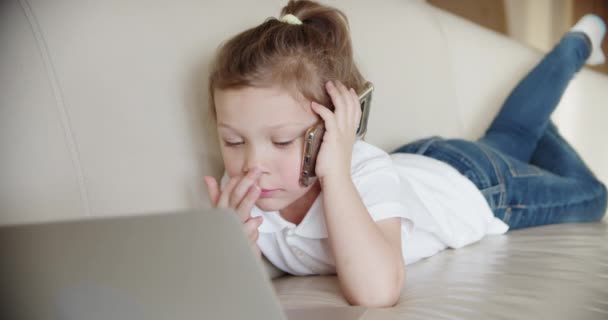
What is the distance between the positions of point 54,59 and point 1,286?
0.46 metres

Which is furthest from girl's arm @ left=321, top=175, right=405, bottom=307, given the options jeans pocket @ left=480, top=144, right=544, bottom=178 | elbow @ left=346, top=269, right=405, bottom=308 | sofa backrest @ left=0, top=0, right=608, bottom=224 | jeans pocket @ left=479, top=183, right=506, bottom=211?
jeans pocket @ left=480, top=144, right=544, bottom=178

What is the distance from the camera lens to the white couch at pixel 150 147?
35.0 inches

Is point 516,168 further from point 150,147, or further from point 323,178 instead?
point 150,147

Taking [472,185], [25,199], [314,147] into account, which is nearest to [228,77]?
[314,147]

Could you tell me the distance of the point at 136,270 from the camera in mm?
520

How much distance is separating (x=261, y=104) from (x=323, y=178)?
Answer: 0.14 metres

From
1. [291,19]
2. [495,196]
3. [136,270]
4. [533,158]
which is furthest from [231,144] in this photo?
[533,158]

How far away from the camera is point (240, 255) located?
52 cm

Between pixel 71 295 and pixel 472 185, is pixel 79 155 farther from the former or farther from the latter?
pixel 472 185

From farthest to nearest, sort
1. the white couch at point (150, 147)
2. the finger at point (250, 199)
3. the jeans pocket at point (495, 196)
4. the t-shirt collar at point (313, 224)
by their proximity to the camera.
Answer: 1. the jeans pocket at point (495, 196)
2. the t-shirt collar at point (313, 224)
3. the finger at point (250, 199)
4. the white couch at point (150, 147)

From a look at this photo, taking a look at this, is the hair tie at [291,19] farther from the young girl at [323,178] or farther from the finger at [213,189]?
the finger at [213,189]

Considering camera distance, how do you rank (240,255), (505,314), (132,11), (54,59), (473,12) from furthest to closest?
(473,12) < (132,11) < (54,59) < (505,314) < (240,255)

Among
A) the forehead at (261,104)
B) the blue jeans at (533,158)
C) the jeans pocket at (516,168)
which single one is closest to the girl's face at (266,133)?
the forehead at (261,104)

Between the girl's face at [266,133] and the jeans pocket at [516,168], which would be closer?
the girl's face at [266,133]
